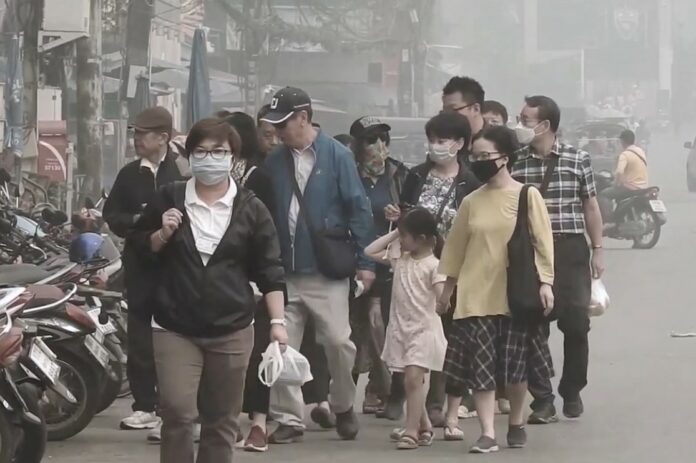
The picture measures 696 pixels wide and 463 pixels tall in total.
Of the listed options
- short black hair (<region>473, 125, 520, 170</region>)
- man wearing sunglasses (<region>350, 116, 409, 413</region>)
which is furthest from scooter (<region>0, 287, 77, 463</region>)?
man wearing sunglasses (<region>350, 116, 409, 413</region>)

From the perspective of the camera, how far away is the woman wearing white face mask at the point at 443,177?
9.81 meters

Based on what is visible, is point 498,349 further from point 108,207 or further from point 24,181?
point 24,181

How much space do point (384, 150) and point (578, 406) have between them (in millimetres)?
1909

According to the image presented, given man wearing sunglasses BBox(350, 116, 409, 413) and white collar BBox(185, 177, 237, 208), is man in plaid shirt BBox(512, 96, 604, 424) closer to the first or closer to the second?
man wearing sunglasses BBox(350, 116, 409, 413)

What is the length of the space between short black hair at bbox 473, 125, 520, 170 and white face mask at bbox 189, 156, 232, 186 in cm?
241

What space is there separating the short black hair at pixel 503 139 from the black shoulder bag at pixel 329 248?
36.2 inches

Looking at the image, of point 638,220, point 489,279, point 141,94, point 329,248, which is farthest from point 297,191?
point 141,94

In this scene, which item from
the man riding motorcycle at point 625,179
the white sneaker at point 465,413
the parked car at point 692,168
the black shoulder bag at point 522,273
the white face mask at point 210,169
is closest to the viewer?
the white face mask at point 210,169

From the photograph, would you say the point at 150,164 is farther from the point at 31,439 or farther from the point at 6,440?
the point at 6,440

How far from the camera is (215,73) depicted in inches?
2042

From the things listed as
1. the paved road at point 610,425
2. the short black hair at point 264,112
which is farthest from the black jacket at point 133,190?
the paved road at point 610,425

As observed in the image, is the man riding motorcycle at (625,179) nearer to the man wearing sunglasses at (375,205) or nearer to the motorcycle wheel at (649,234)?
the motorcycle wheel at (649,234)

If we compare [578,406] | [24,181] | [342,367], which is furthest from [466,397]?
[24,181]

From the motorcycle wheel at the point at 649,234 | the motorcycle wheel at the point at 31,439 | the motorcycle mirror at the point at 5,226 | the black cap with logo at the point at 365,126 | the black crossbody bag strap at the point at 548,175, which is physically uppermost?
the black cap with logo at the point at 365,126
